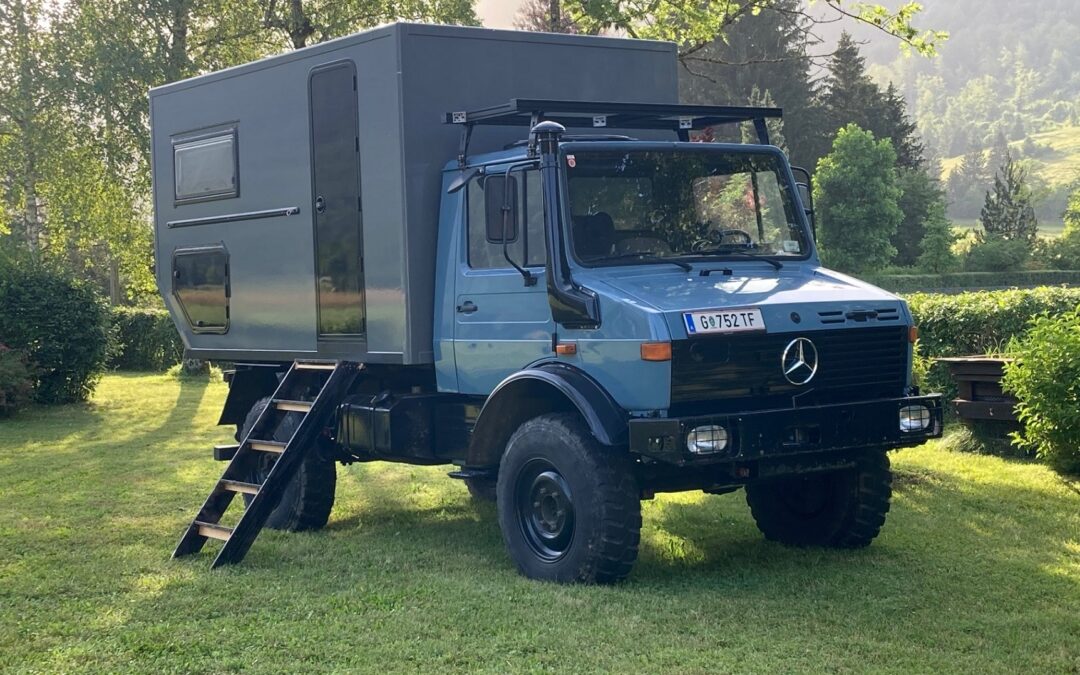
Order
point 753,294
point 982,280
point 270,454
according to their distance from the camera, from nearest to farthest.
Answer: point 753,294 < point 270,454 < point 982,280

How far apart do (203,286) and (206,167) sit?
3.32 feet

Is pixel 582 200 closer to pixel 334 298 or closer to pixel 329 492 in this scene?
pixel 334 298

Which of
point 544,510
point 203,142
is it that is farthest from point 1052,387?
point 203,142

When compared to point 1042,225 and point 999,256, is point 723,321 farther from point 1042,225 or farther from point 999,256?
point 1042,225

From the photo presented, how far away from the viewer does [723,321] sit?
7.03 metres

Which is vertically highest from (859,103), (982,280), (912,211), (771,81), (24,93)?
(771,81)

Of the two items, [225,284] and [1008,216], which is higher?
[1008,216]

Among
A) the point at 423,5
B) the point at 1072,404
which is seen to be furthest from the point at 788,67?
the point at 1072,404

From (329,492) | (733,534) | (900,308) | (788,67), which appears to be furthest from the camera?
(788,67)

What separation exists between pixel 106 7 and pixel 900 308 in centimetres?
2162

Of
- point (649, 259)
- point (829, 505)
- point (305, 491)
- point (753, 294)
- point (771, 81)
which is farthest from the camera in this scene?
point (771, 81)

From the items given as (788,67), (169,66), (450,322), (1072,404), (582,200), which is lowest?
(1072,404)

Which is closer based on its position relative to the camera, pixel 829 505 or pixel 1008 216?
pixel 829 505

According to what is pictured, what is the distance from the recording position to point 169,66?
81.6ft
